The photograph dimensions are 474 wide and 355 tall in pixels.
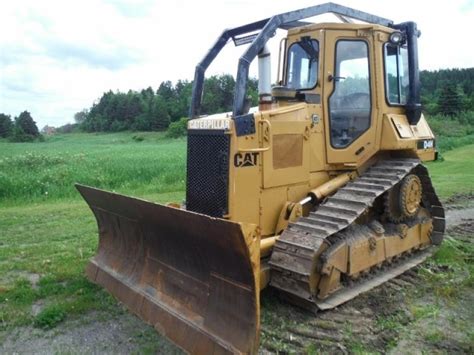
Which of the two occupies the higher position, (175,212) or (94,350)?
(175,212)

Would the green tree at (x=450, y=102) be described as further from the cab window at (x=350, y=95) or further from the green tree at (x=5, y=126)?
the green tree at (x=5, y=126)

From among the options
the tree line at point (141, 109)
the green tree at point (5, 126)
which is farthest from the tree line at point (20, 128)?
the tree line at point (141, 109)

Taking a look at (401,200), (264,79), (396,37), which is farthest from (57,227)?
(396,37)

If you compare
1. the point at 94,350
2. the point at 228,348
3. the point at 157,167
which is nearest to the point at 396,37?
the point at 228,348

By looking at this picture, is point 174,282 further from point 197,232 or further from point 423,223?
point 423,223

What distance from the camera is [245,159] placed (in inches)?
195

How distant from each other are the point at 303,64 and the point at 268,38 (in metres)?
1.03

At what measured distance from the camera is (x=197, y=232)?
160 inches

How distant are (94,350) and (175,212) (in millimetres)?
1364

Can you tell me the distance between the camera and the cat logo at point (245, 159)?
486 centimetres

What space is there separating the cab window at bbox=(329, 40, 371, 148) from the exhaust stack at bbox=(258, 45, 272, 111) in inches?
33.3

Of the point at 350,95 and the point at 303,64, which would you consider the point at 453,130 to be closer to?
the point at 350,95

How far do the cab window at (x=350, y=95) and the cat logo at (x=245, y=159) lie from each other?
4.10 ft

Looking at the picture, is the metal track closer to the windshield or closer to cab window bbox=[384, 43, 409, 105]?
cab window bbox=[384, 43, 409, 105]
